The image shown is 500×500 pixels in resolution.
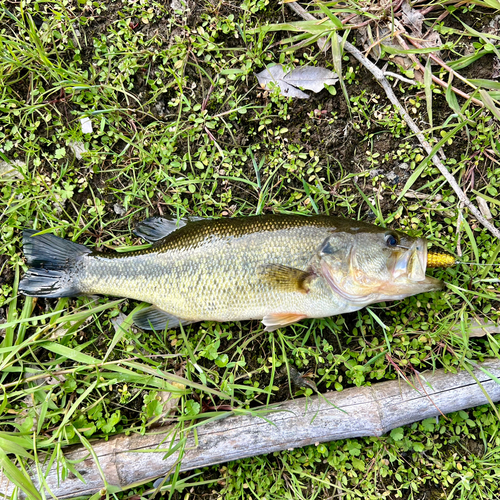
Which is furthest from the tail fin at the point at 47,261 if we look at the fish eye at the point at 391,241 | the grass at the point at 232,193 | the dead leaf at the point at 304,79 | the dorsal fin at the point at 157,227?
the fish eye at the point at 391,241

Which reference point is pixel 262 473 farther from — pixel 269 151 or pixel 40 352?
pixel 269 151

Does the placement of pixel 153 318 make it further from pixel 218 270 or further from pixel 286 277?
pixel 286 277

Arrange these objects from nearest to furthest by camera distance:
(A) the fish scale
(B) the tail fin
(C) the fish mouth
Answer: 1. (C) the fish mouth
2. (A) the fish scale
3. (B) the tail fin

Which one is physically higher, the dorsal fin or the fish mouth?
the dorsal fin

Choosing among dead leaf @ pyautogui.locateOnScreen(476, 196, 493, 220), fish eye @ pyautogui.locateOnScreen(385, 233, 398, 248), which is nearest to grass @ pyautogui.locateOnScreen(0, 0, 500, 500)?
dead leaf @ pyautogui.locateOnScreen(476, 196, 493, 220)

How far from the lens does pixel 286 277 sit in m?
2.84

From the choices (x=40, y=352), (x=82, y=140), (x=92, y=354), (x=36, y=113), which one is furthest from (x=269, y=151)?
(x=40, y=352)

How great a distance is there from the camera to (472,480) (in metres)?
3.18

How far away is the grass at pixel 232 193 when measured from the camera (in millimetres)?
3146

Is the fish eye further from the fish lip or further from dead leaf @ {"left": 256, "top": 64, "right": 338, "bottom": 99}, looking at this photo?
dead leaf @ {"left": 256, "top": 64, "right": 338, "bottom": 99}

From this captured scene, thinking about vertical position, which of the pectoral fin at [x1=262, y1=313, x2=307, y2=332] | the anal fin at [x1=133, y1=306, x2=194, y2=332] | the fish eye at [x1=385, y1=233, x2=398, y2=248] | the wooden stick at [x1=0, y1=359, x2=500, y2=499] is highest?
the fish eye at [x1=385, y1=233, x2=398, y2=248]

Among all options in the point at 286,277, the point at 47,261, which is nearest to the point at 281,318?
the point at 286,277

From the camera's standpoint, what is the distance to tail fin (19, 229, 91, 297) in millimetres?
3113

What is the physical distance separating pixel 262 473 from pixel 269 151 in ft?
9.31
